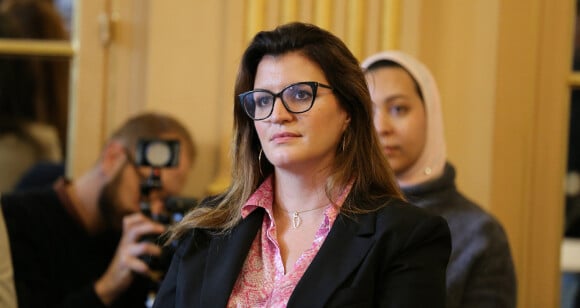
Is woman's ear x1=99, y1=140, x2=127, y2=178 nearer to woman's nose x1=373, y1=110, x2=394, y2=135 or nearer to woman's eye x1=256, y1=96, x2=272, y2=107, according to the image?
woman's nose x1=373, y1=110, x2=394, y2=135

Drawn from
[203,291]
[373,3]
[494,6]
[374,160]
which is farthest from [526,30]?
[203,291]

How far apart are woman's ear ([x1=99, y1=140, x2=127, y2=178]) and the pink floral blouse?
0.97 meters

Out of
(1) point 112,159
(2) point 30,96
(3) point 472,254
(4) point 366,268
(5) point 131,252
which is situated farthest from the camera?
(2) point 30,96

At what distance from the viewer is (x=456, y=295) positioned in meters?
1.94

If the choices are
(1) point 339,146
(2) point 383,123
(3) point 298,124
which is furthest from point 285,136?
(2) point 383,123

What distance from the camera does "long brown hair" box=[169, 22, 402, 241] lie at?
5.17 ft

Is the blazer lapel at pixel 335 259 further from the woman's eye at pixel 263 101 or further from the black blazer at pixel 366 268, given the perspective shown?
the woman's eye at pixel 263 101

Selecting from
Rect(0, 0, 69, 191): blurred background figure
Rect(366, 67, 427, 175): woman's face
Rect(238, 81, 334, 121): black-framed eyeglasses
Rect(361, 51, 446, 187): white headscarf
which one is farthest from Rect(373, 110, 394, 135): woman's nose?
Rect(0, 0, 69, 191): blurred background figure

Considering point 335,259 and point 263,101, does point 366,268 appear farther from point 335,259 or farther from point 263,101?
point 263,101

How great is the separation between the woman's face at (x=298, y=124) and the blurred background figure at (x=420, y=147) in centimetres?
51

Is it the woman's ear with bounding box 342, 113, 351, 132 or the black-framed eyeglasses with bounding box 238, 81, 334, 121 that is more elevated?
the black-framed eyeglasses with bounding box 238, 81, 334, 121

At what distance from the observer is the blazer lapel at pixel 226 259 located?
1.50m

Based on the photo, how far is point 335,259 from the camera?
4.82 feet

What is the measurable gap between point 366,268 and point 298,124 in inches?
11.5
